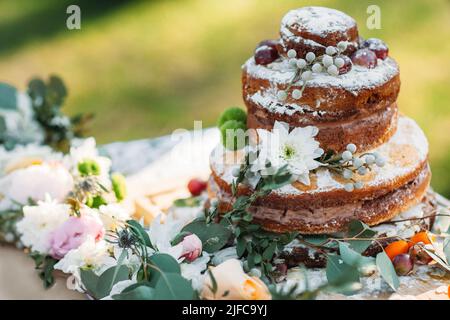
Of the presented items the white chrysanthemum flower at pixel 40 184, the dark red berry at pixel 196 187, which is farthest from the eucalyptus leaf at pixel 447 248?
the white chrysanthemum flower at pixel 40 184

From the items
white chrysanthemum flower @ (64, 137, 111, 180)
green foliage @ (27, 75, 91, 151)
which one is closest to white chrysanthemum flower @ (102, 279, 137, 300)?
white chrysanthemum flower @ (64, 137, 111, 180)

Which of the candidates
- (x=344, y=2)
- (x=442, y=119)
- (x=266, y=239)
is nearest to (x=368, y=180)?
(x=266, y=239)

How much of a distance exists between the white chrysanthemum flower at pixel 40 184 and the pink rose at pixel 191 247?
646 mm

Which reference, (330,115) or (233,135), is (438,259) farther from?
(233,135)

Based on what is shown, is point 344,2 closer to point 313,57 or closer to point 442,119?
point 442,119

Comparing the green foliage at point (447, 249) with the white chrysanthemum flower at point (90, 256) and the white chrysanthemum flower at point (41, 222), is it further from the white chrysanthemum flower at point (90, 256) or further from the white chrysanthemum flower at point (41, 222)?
the white chrysanthemum flower at point (41, 222)

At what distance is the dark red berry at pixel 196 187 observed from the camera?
9.14 feet

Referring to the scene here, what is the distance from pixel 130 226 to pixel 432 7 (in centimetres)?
479

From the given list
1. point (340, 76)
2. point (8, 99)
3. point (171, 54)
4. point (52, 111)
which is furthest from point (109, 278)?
point (171, 54)

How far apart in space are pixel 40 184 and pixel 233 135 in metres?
0.77

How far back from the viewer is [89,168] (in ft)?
8.32

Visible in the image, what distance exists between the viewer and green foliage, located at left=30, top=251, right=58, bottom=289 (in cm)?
226

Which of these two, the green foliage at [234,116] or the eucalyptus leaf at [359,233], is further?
the green foliage at [234,116]

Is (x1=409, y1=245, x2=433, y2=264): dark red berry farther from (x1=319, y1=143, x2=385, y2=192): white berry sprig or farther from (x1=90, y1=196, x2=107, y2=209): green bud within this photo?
(x1=90, y1=196, x2=107, y2=209): green bud
